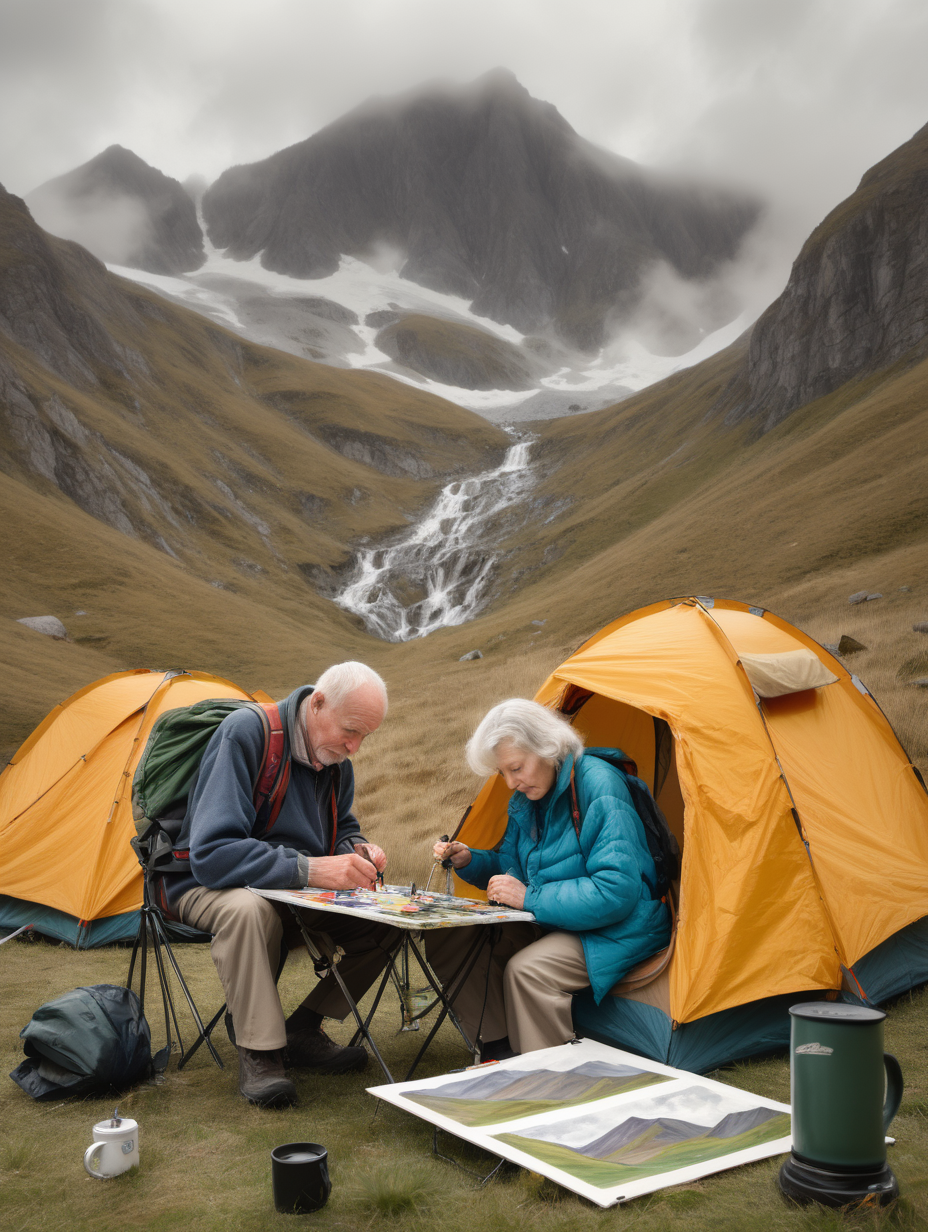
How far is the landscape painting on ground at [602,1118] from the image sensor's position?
11.4ft

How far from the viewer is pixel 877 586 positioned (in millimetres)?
22906

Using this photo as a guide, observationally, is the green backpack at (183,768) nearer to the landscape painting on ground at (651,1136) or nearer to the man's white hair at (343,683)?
the man's white hair at (343,683)

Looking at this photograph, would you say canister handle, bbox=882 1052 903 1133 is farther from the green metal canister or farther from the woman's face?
the woman's face

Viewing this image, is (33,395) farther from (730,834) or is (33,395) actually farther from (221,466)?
(730,834)

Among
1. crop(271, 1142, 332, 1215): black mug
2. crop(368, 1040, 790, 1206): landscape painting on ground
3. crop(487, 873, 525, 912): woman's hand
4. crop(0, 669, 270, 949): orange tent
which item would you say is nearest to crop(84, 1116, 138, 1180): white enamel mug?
crop(271, 1142, 332, 1215): black mug

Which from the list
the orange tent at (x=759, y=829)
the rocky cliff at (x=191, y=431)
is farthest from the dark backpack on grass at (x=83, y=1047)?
the rocky cliff at (x=191, y=431)

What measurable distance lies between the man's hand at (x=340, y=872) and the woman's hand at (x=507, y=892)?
729 mm

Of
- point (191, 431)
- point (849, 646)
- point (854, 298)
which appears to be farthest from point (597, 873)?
point (191, 431)

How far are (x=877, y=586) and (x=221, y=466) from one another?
6168 centimetres

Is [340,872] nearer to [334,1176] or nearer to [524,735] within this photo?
[524,735]

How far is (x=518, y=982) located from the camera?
15.8 feet

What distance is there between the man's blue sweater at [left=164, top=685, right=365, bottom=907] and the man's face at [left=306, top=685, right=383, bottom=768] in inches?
4.8

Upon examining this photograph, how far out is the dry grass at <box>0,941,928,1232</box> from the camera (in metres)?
3.33

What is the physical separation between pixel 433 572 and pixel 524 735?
196 ft
